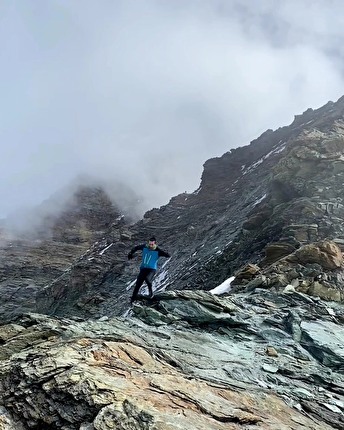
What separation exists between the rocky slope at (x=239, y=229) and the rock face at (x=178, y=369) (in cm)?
646

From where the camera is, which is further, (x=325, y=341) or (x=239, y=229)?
(x=239, y=229)

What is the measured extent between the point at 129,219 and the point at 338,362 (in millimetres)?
118136

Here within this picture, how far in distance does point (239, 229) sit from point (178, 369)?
121 ft

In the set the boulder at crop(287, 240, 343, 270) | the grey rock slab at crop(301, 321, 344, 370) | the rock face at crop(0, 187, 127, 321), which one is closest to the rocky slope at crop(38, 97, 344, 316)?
the boulder at crop(287, 240, 343, 270)

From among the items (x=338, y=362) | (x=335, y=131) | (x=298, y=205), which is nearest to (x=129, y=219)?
(x=335, y=131)

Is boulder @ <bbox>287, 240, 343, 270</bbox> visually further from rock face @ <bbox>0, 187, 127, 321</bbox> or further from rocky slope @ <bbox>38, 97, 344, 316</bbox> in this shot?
rock face @ <bbox>0, 187, 127, 321</bbox>

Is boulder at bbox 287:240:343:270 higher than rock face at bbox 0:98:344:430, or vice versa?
boulder at bbox 287:240:343:270

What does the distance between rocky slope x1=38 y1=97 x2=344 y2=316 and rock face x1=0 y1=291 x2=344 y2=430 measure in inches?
254

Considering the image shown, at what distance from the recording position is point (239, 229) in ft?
151

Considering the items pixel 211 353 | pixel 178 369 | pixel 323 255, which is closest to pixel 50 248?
pixel 323 255

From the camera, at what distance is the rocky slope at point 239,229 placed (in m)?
30.9

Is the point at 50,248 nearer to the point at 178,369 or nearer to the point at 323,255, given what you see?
the point at 323,255

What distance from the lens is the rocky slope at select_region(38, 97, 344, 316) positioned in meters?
30.9

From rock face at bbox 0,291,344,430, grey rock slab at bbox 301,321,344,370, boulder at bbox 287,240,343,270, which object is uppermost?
boulder at bbox 287,240,343,270
